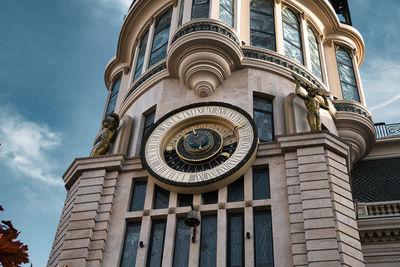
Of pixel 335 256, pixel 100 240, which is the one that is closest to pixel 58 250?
pixel 100 240

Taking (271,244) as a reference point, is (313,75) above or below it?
above

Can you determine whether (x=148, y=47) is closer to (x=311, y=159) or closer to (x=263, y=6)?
(x=263, y=6)

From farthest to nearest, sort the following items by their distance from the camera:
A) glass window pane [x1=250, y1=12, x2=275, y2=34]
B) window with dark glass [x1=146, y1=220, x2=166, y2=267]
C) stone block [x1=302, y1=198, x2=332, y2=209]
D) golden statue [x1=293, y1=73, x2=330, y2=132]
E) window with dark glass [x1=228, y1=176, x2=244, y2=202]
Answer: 1. glass window pane [x1=250, y1=12, x2=275, y2=34]
2. golden statue [x1=293, y1=73, x2=330, y2=132]
3. window with dark glass [x1=228, y1=176, x2=244, y2=202]
4. window with dark glass [x1=146, y1=220, x2=166, y2=267]
5. stone block [x1=302, y1=198, x2=332, y2=209]

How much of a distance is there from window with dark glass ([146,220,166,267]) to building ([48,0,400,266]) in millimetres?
38

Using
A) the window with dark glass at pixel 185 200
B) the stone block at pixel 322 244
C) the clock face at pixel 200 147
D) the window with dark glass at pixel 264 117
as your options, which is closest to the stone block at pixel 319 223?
the stone block at pixel 322 244

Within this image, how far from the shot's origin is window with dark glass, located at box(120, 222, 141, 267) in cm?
1997

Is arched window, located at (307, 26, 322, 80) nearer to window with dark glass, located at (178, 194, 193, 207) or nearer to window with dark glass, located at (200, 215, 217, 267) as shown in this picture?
window with dark glass, located at (178, 194, 193, 207)

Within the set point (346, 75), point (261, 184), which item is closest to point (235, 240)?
point (261, 184)

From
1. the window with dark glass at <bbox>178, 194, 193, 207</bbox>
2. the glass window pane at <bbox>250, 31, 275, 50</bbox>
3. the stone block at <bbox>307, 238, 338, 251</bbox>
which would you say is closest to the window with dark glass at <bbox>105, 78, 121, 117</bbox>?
the glass window pane at <bbox>250, 31, 275, 50</bbox>

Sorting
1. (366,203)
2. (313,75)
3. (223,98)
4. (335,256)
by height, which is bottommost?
(335,256)

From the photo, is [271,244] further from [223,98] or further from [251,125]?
[223,98]

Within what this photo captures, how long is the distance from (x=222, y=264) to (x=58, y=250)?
5771mm

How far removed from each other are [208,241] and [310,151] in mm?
4624

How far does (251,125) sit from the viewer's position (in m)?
22.4
